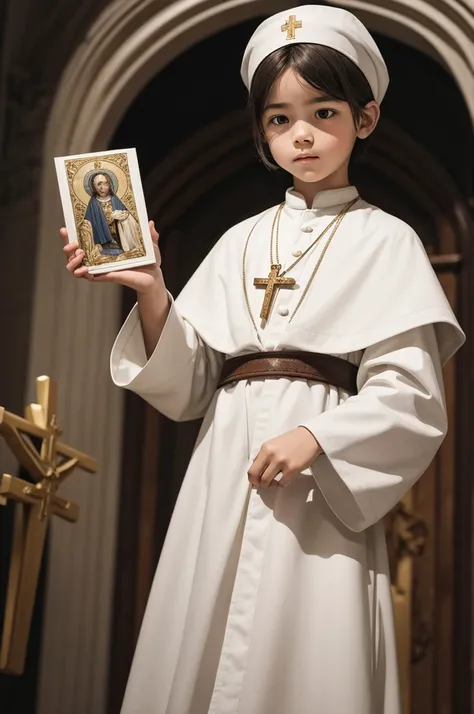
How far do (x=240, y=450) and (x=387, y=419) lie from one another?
28cm

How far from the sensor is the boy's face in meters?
1.95

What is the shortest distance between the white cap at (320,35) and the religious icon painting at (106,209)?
0.33 metres

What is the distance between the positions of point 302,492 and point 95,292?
133 cm

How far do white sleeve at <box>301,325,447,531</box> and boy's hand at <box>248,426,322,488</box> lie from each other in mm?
18

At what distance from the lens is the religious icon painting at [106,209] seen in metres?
1.94

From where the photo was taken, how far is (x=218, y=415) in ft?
6.37

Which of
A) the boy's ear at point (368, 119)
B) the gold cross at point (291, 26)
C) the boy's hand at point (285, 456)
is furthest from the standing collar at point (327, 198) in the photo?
the boy's hand at point (285, 456)

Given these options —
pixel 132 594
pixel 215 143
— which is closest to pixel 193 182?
pixel 215 143

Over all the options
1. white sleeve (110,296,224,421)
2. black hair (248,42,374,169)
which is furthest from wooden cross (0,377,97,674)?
black hair (248,42,374,169)

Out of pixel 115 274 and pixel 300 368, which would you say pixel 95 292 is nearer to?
pixel 115 274

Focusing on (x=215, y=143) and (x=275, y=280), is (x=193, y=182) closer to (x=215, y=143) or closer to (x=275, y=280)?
(x=215, y=143)

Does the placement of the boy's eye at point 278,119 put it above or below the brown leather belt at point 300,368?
above

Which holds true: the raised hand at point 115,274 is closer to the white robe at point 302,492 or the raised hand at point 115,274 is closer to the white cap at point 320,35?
the white robe at point 302,492

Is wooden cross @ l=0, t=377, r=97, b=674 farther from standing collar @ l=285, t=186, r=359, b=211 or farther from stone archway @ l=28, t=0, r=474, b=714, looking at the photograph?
standing collar @ l=285, t=186, r=359, b=211
